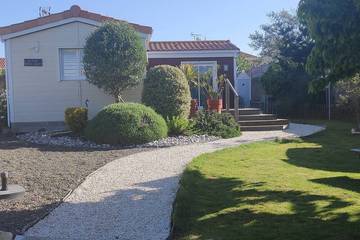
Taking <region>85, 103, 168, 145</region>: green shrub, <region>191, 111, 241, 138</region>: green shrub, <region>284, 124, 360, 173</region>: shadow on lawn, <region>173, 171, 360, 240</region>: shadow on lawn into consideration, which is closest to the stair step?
<region>191, 111, 241, 138</region>: green shrub

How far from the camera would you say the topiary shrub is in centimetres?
1733

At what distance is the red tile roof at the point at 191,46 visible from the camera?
22266 mm

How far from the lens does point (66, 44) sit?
19.4 meters

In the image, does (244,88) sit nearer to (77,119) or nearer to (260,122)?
(260,122)

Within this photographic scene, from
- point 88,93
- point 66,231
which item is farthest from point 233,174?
point 88,93

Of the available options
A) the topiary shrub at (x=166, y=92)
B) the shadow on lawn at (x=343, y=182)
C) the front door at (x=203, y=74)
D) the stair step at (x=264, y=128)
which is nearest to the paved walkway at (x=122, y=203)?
the shadow on lawn at (x=343, y=182)

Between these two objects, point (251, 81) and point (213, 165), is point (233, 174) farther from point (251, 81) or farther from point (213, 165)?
point (251, 81)

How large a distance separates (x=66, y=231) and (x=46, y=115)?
12820mm

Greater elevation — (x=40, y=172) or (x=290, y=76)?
(x=290, y=76)

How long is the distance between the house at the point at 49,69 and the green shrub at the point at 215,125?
2.98m

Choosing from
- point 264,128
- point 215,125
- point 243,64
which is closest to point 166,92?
point 215,125

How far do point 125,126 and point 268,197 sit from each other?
733 cm

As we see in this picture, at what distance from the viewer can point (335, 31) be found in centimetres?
644

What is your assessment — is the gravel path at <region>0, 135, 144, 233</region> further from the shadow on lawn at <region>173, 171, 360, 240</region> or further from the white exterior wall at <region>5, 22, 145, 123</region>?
the white exterior wall at <region>5, 22, 145, 123</region>
